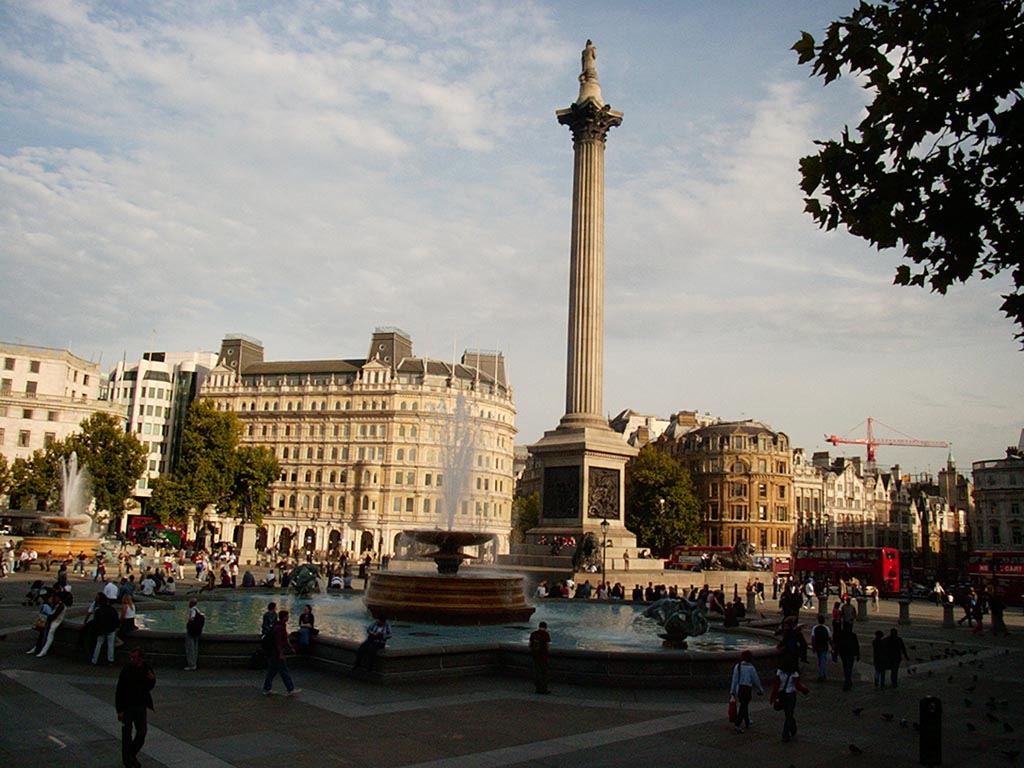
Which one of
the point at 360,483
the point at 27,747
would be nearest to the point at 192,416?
the point at 360,483

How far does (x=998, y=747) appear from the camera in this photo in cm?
1134

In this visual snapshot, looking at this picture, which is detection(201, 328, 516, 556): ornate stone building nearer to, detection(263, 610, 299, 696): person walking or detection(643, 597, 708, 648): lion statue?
detection(643, 597, 708, 648): lion statue

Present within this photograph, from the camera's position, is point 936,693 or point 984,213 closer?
point 984,213

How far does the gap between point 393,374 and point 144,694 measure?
85419 millimetres

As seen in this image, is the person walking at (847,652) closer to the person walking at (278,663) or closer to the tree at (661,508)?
the person walking at (278,663)

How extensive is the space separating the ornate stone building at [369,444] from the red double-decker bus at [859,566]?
40884mm

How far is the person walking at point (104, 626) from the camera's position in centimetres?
1465

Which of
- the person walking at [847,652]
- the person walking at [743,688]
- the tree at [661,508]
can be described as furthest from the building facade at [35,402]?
the person walking at [743,688]

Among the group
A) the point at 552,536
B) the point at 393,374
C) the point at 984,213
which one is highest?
the point at 393,374

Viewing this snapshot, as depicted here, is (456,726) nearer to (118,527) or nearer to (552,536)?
(552,536)

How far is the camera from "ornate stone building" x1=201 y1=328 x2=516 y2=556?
9012 centimetres

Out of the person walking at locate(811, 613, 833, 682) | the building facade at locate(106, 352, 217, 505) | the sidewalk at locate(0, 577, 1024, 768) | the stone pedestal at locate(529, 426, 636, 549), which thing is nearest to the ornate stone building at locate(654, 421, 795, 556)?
the stone pedestal at locate(529, 426, 636, 549)

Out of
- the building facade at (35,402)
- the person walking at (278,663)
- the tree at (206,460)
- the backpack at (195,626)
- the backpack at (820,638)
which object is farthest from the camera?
the building facade at (35,402)

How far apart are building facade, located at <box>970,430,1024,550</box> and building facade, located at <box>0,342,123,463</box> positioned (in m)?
86.8
